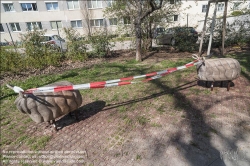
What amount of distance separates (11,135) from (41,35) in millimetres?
7109

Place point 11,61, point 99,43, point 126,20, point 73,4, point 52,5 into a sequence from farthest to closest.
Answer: point 73,4 < point 52,5 < point 126,20 < point 99,43 < point 11,61

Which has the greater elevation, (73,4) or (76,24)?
(73,4)

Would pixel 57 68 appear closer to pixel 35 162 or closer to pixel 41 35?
pixel 41 35

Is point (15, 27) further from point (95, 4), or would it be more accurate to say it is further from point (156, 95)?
point (156, 95)

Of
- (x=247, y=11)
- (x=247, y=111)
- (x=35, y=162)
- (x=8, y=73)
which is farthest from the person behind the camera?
(x=247, y=11)

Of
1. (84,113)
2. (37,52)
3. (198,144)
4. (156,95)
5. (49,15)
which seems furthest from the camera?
(49,15)

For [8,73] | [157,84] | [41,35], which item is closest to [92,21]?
[41,35]

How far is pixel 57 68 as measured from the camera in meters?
8.92

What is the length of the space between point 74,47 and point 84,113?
6690 mm

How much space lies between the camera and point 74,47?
984 cm

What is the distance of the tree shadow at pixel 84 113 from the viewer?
12.7ft

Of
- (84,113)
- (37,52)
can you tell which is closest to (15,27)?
(37,52)

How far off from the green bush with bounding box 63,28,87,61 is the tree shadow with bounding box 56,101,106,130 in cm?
585

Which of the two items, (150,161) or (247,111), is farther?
(247,111)
